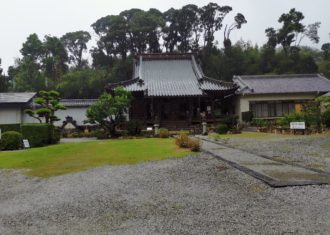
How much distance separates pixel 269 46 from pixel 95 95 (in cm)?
2933

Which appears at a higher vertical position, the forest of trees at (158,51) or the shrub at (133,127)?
the forest of trees at (158,51)

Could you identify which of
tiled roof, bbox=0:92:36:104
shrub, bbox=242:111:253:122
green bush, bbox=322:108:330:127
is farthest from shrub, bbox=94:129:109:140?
green bush, bbox=322:108:330:127

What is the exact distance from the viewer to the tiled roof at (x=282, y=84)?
35.3 m

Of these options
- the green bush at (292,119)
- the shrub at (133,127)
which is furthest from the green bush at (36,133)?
the green bush at (292,119)

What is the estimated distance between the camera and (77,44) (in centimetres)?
7388

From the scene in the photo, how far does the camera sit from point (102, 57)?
61.3 meters

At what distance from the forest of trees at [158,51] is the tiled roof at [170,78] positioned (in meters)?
15.4

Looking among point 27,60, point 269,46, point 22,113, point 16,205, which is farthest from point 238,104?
point 27,60

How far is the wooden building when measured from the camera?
31.0 m

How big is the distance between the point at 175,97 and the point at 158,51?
30.3 m

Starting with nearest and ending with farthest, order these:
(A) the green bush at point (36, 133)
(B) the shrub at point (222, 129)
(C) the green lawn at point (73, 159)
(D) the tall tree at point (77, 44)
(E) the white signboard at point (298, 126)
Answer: (C) the green lawn at point (73, 159), (A) the green bush at point (36, 133), (E) the white signboard at point (298, 126), (B) the shrub at point (222, 129), (D) the tall tree at point (77, 44)

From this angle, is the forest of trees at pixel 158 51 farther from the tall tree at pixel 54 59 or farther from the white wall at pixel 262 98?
the white wall at pixel 262 98

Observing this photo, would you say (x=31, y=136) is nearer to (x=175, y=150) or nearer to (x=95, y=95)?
(x=175, y=150)

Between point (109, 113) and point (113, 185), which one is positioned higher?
point (109, 113)
